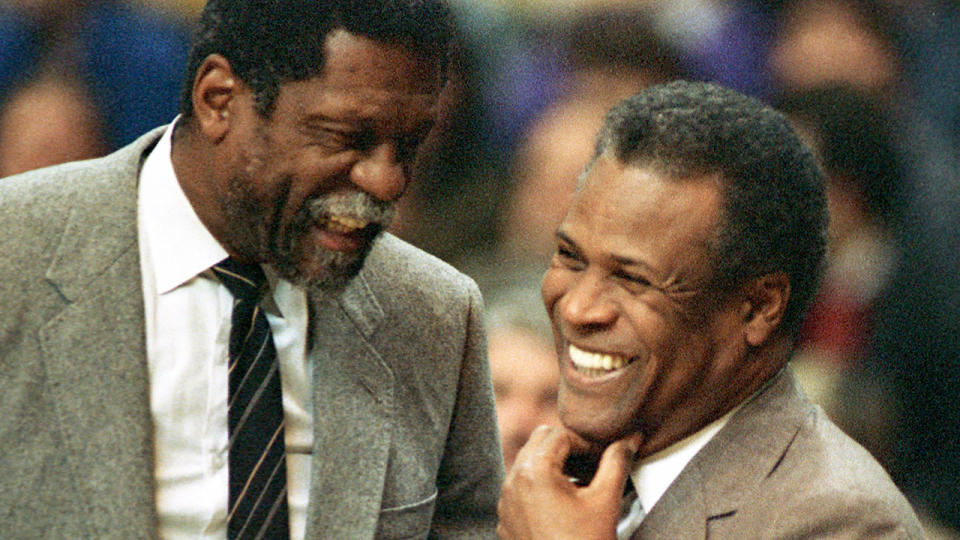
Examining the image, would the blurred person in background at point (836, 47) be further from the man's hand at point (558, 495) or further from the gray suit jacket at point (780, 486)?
the man's hand at point (558, 495)

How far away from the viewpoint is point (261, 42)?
1.95 metres

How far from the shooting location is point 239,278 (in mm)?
2006

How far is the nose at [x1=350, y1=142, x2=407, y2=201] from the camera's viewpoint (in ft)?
6.35

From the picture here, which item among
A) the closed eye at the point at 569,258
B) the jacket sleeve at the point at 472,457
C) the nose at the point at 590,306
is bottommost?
the jacket sleeve at the point at 472,457

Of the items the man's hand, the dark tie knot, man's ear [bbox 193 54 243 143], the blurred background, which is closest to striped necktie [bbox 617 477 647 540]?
the man's hand

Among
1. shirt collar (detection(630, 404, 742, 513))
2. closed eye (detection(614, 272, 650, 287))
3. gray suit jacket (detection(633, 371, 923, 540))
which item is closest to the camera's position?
gray suit jacket (detection(633, 371, 923, 540))

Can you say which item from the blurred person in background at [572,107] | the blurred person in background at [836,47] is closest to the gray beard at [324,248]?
the blurred person in background at [572,107]

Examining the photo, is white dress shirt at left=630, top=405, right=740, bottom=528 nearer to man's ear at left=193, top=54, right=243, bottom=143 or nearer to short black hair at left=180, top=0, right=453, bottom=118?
short black hair at left=180, top=0, right=453, bottom=118

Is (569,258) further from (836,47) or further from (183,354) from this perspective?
(836,47)

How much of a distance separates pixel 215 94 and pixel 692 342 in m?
0.87

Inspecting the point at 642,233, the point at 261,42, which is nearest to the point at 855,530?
the point at 642,233

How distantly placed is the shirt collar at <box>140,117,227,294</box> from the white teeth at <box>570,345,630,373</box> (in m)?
0.62

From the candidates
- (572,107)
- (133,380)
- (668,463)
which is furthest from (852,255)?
(133,380)

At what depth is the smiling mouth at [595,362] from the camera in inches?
72.0
